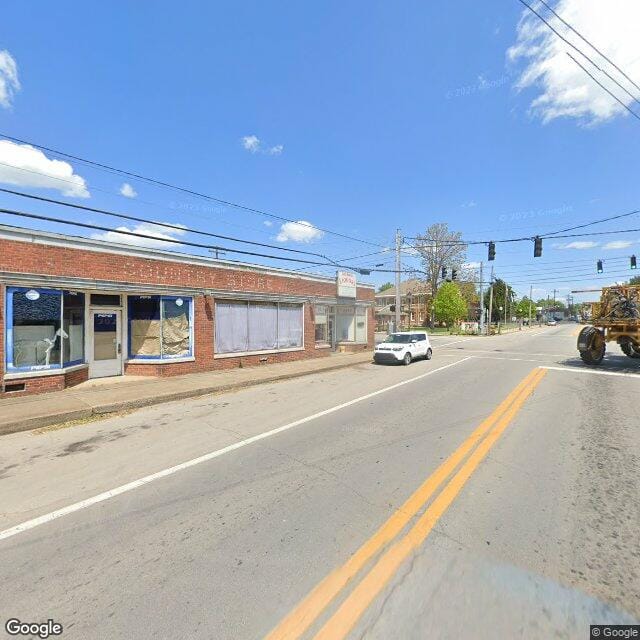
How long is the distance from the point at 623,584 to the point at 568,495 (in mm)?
1389

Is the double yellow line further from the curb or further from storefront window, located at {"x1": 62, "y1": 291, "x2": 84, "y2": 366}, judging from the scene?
storefront window, located at {"x1": 62, "y1": 291, "x2": 84, "y2": 366}

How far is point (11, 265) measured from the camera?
8.70 m

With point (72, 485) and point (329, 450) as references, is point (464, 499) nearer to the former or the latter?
point (329, 450)

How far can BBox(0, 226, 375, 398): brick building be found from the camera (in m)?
8.95

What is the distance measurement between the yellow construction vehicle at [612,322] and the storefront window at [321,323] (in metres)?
11.0

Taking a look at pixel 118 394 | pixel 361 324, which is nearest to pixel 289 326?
pixel 361 324

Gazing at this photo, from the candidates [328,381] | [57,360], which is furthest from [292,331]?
[57,360]

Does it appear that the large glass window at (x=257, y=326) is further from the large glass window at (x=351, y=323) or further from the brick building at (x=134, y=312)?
the large glass window at (x=351, y=323)

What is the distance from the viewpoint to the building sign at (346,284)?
18.8 m

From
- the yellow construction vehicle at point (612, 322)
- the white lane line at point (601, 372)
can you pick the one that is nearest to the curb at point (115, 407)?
the white lane line at point (601, 372)

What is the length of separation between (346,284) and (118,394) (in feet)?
41.0

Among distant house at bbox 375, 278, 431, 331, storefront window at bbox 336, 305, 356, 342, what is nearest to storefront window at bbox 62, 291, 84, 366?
storefront window at bbox 336, 305, 356, 342

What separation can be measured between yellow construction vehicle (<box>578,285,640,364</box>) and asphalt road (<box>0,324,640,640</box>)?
9.55 meters

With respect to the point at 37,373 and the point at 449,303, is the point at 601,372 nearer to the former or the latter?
the point at 37,373
